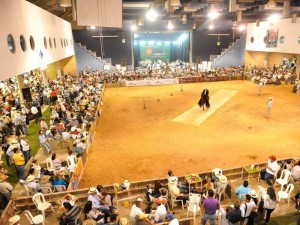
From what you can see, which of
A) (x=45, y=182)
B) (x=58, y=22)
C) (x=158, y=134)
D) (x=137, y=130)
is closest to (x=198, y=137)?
(x=158, y=134)

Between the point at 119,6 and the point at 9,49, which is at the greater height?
the point at 119,6

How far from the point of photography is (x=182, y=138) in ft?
35.3

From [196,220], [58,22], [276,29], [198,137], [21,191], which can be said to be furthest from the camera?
[276,29]

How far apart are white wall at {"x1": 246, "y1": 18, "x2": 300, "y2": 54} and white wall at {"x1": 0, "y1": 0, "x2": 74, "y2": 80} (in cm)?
1816

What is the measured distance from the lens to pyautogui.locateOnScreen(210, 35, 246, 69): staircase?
27416 mm

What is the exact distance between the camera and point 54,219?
5.93 meters

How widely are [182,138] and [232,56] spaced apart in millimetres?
20478

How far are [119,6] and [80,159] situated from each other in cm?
772

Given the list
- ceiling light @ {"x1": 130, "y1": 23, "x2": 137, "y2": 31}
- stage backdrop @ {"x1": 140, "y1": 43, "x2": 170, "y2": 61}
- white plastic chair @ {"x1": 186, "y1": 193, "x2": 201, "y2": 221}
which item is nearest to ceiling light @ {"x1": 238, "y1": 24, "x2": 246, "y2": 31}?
stage backdrop @ {"x1": 140, "y1": 43, "x2": 170, "y2": 61}

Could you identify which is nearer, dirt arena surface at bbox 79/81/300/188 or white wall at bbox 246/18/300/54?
dirt arena surface at bbox 79/81/300/188

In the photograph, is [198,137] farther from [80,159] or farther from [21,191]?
[21,191]

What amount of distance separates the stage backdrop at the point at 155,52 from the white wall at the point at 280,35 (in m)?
10.2

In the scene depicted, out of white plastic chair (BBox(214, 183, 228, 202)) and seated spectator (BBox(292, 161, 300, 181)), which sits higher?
seated spectator (BBox(292, 161, 300, 181))

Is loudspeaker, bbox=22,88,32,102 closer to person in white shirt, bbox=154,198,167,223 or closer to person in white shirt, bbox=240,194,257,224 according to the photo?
person in white shirt, bbox=154,198,167,223
